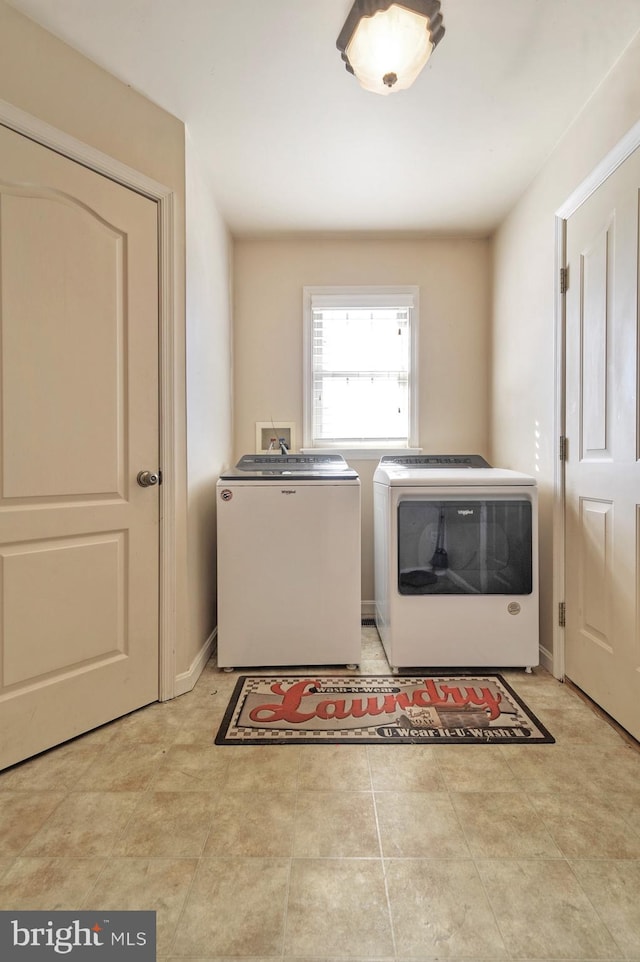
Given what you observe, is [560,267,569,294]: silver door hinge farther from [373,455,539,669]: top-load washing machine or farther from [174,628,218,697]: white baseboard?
[174,628,218,697]: white baseboard

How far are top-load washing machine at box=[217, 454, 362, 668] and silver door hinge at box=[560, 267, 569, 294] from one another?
3.98 ft

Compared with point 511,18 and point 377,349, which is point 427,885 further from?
point 377,349

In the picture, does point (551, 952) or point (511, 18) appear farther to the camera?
point (511, 18)

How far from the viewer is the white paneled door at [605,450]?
1.64 m

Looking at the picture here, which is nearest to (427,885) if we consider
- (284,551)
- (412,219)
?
(284,551)

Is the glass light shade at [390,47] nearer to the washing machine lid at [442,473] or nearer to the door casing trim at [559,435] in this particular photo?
the door casing trim at [559,435]

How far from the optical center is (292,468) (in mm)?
2443

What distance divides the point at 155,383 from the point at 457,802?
5.71ft

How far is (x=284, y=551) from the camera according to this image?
86.6 inches

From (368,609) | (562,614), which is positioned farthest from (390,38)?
(368,609)

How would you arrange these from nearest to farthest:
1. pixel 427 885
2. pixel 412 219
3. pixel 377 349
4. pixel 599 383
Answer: pixel 427 885 → pixel 599 383 → pixel 412 219 → pixel 377 349

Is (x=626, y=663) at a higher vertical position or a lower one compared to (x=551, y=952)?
higher

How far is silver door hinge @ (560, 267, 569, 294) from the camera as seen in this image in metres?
2.06

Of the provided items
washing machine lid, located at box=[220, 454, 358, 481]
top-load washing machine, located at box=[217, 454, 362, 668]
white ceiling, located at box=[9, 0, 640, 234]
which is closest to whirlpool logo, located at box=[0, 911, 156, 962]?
top-load washing machine, located at box=[217, 454, 362, 668]
